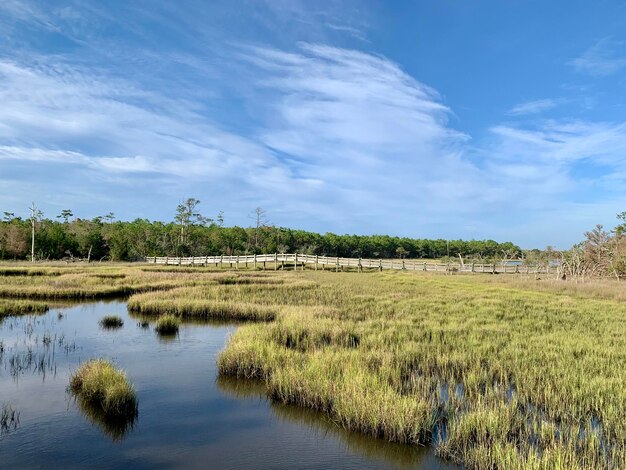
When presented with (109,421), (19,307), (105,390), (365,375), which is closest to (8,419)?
(105,390)

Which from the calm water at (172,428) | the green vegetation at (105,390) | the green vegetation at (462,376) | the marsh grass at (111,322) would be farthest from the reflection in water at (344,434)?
the marsh grass at (111,322)

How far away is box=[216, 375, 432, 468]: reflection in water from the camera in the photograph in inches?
266

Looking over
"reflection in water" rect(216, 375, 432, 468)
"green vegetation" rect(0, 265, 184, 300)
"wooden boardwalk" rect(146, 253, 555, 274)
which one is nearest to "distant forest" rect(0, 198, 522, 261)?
"wooden boardwalk" rect(146, 253, 555, 274)

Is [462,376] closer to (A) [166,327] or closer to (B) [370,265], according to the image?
(A) [166,327]

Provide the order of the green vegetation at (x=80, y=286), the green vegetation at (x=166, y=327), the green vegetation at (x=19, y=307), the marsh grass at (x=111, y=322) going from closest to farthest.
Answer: the green vegetation at (x=166, y=327) → the marsh grass at (x=111, y=322) → the green vegetation at (x=19, y=307) → the green vegetation at (x=80, y=286)

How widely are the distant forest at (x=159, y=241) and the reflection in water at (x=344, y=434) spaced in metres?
46.6

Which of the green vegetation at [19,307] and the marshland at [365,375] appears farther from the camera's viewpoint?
the green vegetation at [19,307]

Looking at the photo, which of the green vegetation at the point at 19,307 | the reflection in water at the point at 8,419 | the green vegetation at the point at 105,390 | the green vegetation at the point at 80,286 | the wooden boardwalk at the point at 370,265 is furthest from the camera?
the wooden boardwalk at the point at 370,265

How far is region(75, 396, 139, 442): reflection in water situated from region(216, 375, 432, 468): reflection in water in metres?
2.23

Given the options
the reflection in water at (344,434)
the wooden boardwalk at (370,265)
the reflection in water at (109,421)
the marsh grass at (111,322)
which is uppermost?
the wooden boardwalk at (370,265)

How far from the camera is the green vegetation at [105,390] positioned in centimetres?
830

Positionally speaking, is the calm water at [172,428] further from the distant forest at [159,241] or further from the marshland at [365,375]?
the distant forest at [159,241]

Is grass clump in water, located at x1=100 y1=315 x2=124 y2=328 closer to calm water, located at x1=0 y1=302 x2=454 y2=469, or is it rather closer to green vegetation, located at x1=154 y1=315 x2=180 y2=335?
green vegetation, located at x1=154 y1=315 x2=180 y2=335

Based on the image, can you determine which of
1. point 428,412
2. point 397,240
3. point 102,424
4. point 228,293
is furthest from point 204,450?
point 397,240
